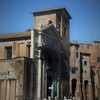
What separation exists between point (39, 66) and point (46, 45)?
1977 millimetres

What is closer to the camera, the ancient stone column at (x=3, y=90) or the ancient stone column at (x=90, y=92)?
the ancient stone column at (x=3, y=90)

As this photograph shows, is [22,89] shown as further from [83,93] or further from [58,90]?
[83,93]

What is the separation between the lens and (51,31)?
1020 inches

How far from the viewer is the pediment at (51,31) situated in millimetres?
24548

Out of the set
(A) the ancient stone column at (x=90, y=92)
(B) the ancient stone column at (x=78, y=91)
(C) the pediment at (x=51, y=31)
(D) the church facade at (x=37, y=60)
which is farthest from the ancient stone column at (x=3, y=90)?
(A) the ancient stone column at (x=90, y=92)

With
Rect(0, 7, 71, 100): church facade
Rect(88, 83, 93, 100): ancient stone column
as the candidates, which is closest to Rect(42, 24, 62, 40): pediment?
Rect(0, 7, 71, 100): church facade

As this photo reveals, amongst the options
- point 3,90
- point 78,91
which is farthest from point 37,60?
point 78,91

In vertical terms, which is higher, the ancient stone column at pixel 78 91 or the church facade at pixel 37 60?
the church facade at pixel 37 60

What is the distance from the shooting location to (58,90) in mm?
26328

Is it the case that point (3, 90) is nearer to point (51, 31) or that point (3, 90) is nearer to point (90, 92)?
point (51, 31)

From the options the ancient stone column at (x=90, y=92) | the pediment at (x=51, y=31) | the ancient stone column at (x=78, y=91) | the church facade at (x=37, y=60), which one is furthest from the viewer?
the ancient stone column at (x=90, y=92)

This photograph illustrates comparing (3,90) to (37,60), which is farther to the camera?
(37,60)

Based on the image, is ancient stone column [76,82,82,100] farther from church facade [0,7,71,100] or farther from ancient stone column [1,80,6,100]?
ancient stone column [1,80,6,100]

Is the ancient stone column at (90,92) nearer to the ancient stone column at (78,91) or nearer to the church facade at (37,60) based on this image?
the ancient stone column at (78,91)
